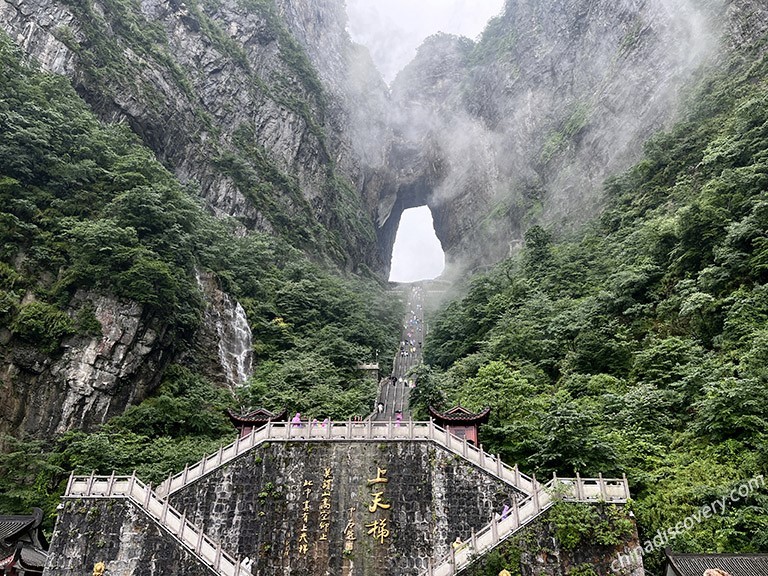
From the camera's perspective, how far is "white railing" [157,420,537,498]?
44.5ft

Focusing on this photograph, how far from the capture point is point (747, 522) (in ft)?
36.1

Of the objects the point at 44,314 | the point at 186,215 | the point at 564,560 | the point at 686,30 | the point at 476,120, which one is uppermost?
the point at 476,120

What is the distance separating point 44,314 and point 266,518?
11.1m

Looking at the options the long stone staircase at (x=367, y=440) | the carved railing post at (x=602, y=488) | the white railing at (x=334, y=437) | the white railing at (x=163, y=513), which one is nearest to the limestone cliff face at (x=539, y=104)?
the white railing at (x=334, y=437)

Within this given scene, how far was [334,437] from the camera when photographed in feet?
47.5

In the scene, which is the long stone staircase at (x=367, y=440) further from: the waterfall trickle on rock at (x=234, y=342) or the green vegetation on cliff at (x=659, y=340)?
the waterfall trickle on rock at (x=234, y=342)

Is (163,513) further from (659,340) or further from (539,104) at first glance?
(539,104)

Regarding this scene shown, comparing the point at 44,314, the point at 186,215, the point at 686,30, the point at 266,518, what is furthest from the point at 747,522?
the point at 686,30

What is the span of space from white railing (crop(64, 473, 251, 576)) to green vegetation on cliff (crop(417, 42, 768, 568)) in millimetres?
7219

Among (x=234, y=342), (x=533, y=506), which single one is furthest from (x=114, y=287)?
(x=533, y=506)

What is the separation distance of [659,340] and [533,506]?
8.36 m

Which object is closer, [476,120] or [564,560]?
[564,560]

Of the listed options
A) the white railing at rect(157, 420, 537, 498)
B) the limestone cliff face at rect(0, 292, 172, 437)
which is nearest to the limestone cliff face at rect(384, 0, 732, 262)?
the white railing at rect(157, 420, 537, 498)

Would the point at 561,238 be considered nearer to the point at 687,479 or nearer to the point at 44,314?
the point at 687,479
